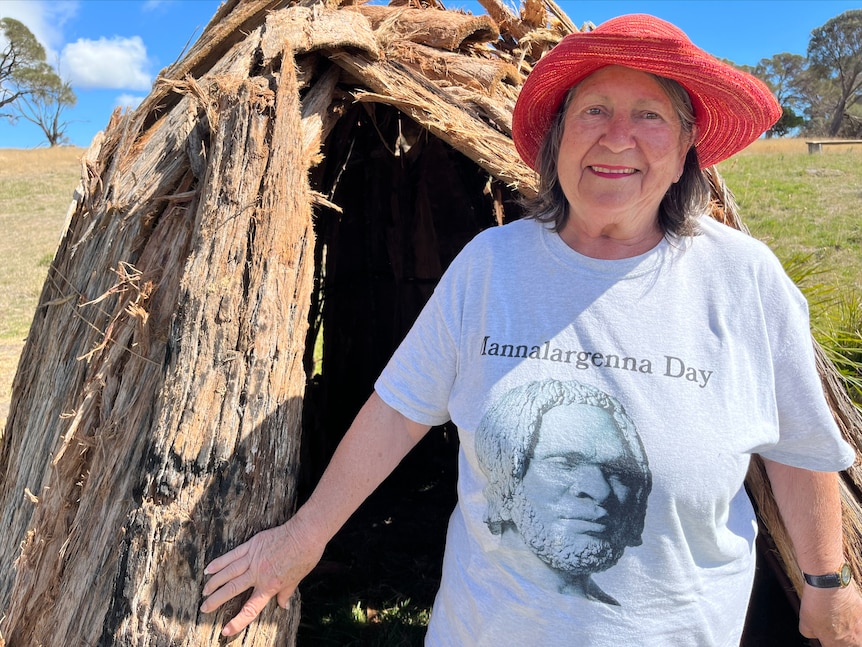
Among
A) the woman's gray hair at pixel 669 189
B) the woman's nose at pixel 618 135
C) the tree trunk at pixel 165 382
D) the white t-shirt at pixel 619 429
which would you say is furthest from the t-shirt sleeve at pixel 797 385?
the tree trunk at pixel 165 382

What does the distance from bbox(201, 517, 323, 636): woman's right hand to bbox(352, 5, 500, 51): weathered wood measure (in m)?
2.25

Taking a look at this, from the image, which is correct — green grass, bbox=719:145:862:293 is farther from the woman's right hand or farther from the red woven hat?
the woman's right hand

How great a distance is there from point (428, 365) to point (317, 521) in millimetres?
520

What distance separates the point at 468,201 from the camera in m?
4.54

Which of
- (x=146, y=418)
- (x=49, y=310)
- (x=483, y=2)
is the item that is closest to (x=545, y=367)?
(x=146, y=418)

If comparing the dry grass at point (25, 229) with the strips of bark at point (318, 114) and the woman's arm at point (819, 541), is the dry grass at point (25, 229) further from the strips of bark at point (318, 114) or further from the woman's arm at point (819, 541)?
the woman's arm at point (819, 541)

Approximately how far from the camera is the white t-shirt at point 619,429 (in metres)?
1.50

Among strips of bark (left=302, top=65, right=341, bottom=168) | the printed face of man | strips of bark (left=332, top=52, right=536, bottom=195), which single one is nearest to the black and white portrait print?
the printed face of man

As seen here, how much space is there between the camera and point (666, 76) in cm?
166

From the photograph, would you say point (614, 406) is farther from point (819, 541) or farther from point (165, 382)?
point (165, 382)

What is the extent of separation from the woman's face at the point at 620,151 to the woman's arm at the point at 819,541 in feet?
2.43

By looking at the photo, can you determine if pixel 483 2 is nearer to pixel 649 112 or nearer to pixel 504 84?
pixel 504 84

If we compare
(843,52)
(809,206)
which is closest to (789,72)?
(843,52)

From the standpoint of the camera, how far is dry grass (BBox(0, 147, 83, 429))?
8156 mm
